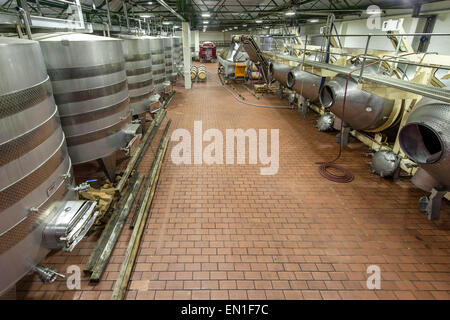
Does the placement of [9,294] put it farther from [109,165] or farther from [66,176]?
[109,165]

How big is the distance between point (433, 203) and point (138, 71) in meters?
7.34

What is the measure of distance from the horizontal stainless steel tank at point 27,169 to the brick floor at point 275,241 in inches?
38.9

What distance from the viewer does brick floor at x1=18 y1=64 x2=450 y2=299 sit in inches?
130

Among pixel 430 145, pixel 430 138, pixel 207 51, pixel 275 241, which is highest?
pixel 207 51

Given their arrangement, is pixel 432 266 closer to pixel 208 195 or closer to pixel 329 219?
pixel 329 219

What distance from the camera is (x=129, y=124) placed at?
528 centimetres

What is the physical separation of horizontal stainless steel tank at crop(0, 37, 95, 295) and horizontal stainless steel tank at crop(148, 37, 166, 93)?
7.00 meters

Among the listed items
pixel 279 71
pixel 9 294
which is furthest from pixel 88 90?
pixel 279 71

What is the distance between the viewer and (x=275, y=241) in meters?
4.07

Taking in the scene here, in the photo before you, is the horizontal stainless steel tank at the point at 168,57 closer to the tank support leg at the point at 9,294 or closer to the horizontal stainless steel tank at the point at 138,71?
the horizontal stainless steel tank at the point at 138,71

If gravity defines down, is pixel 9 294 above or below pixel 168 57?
below

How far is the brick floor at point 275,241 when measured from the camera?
3.30m

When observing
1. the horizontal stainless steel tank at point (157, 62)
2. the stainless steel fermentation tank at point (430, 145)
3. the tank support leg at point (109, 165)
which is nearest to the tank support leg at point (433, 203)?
the stainless steel fermentation tank at point (430, 145)

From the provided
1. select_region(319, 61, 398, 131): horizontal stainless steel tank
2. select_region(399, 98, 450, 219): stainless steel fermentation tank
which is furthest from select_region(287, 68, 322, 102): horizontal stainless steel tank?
select_region(399, 98, 450, 219): stainless steel fermentation tank
